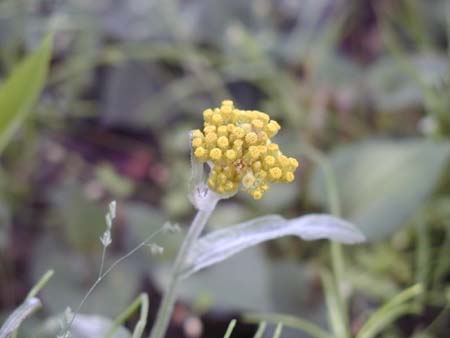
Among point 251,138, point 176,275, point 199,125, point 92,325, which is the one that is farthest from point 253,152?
point 199,125

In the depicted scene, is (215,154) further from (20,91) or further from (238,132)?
(20,91)

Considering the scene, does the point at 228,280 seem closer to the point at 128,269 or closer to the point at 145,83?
the point at 128,269

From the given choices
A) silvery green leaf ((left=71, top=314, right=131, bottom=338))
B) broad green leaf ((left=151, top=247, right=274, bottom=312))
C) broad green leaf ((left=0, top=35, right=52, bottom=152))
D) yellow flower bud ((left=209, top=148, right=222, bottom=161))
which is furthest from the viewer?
broad green leaf ((left=151, top=247, right=274, bottom=312))

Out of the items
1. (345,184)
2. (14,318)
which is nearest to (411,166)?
(345,184)

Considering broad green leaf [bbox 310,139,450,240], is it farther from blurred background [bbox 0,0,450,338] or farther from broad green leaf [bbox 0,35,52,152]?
broad green leaf [bbox 0,35,52,152]

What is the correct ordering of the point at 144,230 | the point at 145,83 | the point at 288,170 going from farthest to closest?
1. the point at 145,83
2. the point at 144,230
3. the point at 288,170

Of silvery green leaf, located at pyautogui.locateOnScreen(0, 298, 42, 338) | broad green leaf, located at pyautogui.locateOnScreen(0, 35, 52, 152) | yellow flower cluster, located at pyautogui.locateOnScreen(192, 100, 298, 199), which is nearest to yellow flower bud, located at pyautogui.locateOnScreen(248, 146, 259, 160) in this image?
yellow flower cluster, located at pyautogui.locateOnScreen(192, 100, 298, 199)

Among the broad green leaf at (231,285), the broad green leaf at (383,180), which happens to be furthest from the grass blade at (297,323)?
the broad green leaf at (383,180)
